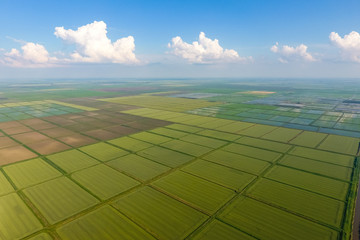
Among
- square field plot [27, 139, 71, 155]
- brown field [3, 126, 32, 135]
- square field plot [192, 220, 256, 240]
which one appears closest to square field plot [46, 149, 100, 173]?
square field plot [27, 139, 71, 155]

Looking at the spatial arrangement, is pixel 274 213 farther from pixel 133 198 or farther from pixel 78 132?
pixel 78 132

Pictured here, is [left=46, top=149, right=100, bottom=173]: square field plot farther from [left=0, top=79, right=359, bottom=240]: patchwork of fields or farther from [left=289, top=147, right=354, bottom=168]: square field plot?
[left=289, top=147, right=354, bottom=168]: square field plot

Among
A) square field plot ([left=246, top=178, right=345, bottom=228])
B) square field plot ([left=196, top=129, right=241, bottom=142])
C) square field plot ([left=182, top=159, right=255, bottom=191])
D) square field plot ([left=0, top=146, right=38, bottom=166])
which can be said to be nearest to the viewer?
square field plot ([left=246, top=178, right=345, bottom=228])

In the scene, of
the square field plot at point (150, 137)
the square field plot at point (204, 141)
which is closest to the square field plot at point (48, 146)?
the square field plot at point (150, 137)

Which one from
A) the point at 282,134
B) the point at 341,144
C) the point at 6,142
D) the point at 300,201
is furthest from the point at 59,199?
the point at 341,144

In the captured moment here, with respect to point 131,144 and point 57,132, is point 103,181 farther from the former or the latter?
point 57,132

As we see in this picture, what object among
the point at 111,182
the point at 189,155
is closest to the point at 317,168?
the point at 189,155

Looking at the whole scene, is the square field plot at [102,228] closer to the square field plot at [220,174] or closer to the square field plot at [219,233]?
the square field plot at [219,233]
